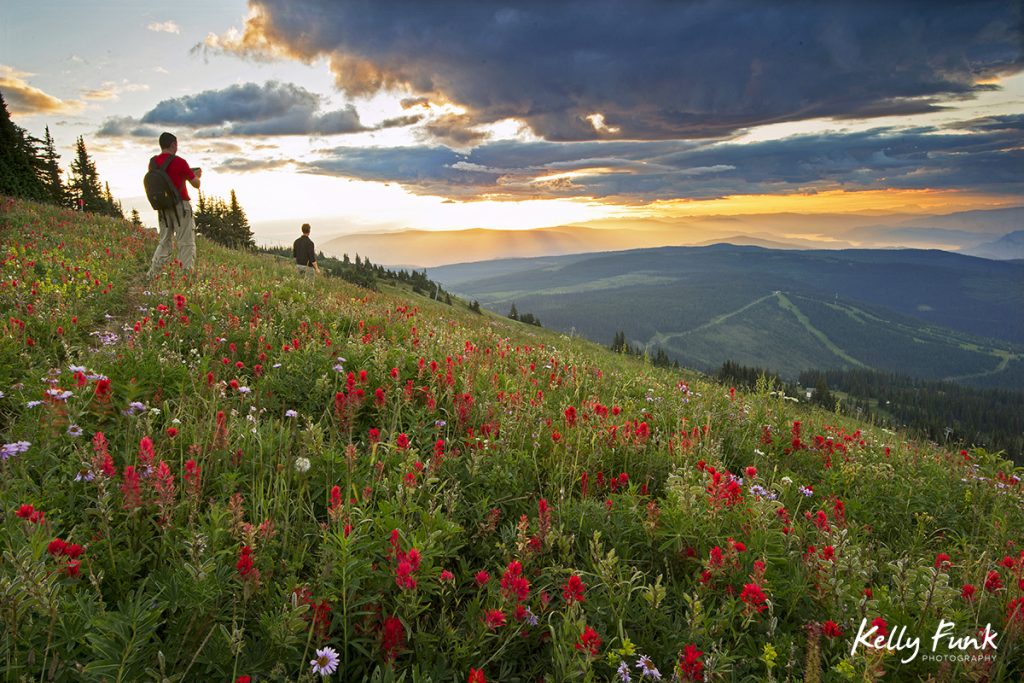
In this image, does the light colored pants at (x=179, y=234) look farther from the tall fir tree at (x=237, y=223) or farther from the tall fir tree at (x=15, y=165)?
the tall fir tree at (x=237, y=223)

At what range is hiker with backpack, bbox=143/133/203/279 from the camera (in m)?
12.1

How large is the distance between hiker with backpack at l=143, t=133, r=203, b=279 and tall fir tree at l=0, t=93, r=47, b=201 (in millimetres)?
33157

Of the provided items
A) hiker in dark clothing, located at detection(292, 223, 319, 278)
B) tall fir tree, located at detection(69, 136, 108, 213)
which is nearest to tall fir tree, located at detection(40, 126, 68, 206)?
tall fir tree, located at detection(69, 136, 108, 213)

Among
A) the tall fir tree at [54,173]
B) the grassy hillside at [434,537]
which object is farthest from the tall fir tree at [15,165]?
the grassy hillside at [434,537]

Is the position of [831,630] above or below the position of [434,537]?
below

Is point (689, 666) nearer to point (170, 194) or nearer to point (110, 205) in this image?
point (170, 194)

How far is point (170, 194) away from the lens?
12328 millimetres

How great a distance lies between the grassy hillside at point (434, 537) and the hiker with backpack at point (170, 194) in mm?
7103

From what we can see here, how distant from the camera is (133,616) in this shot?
6.81 feet

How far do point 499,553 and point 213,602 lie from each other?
5.37 feet

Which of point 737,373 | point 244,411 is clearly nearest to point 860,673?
point 244,411

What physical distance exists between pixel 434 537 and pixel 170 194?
13.2m

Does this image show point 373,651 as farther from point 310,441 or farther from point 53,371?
point 53,371

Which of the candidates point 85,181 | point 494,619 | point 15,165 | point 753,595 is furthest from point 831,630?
point 85,181
